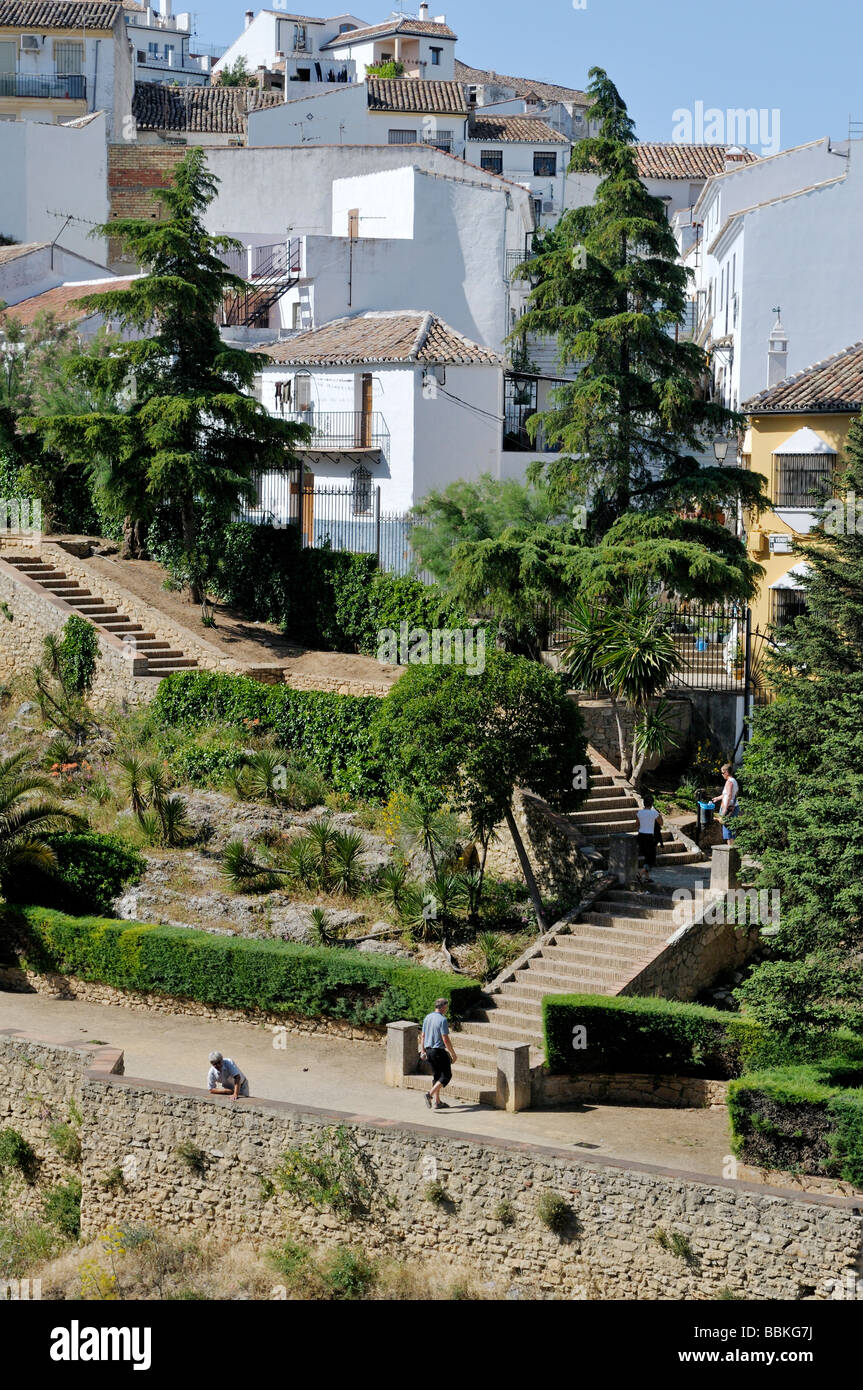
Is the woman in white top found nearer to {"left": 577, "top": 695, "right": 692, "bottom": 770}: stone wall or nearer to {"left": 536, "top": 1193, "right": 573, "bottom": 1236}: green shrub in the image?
{"left": 577, "top": 695, "right": 692, "bottom": 770}: stone wall

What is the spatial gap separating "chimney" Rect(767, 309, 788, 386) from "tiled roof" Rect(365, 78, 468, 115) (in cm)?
2685

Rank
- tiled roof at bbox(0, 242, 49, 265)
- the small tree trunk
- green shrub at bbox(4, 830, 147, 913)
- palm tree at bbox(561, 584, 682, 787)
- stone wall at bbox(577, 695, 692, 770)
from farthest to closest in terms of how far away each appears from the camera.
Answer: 1. tiled roof at bbox(0, 242, 49, 265)
2. stone wall at bbox(577, 695, 692, 770)
3. green shrub at bbox(4, 830, 147, 913)
4. palm tree at bbox(561, 584, 682, 787)
5. the small tree trunk

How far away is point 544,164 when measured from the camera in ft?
196

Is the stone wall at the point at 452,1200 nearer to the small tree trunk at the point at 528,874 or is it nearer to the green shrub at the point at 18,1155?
the green shrub at the point at 18,1155

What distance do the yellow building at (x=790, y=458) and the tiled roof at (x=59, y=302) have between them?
17700 millimetres

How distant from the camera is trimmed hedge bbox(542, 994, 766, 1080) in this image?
66.5 ft

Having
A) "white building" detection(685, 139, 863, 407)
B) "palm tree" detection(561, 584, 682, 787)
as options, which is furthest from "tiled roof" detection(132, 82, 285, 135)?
"palm tree" detection(561, 584, 682, 787)

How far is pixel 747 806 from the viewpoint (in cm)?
2098

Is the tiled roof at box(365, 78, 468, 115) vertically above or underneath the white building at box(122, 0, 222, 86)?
underneath

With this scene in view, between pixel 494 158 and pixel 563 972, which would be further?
pixel 494 158

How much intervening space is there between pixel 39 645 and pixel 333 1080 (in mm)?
14195

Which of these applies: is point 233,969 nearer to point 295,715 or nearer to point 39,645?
point 295,715

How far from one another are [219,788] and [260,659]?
395cm

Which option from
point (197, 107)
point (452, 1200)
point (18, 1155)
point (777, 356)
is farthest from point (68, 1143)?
point (197, 107)
